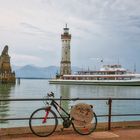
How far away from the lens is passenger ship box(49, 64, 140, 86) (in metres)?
144

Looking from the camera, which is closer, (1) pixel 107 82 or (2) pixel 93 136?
(2) pixel 93 136

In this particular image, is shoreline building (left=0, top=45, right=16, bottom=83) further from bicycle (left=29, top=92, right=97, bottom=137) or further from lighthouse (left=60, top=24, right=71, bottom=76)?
bicycle (left=29, top=92, right=97, bottom=137)

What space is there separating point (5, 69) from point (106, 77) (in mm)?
42438

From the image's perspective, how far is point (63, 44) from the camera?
168m

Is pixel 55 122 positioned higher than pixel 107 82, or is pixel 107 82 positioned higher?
pixel 107 82

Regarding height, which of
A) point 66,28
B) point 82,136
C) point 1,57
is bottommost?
point 82,136

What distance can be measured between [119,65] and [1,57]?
160 feet

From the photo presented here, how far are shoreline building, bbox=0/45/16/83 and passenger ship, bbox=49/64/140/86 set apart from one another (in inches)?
789

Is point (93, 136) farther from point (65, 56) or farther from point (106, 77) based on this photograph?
point (65, 56)

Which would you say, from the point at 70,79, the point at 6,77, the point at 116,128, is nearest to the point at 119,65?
the point at 70,79

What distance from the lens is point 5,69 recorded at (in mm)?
162750

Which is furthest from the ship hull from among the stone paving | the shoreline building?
the stone paving

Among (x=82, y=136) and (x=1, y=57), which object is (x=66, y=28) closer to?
(x=1, y=57)

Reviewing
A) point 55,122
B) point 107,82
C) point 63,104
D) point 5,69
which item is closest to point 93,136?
point 55,122
